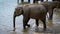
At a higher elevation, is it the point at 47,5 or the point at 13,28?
the point at 47,5

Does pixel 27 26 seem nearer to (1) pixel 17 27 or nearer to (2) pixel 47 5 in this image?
(1) pixel 17 27

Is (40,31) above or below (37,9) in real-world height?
below

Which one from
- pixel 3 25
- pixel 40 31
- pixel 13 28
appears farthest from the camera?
pixel 3 25

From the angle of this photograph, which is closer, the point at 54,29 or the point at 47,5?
the point at 54,29

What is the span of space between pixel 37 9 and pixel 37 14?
17 centimetres

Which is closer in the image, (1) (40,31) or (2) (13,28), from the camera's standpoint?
(1) (40,31)

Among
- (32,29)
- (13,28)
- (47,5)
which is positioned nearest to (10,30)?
(13,28)

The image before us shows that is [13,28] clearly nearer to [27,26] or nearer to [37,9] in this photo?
[27,26]

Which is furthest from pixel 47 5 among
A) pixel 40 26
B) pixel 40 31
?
pixel 40 31

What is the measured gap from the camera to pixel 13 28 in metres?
7.70

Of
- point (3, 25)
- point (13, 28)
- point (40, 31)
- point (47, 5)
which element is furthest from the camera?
point (47, 5)

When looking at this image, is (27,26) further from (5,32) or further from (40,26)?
(5,32)

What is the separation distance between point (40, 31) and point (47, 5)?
1991mm

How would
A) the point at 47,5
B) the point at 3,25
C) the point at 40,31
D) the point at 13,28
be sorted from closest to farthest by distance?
the point at 40,31, the point at 13,28, the point at 3,25, the point at 47,5
